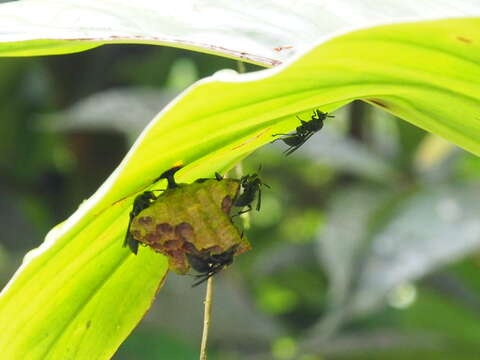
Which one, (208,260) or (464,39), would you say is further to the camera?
(208,260)

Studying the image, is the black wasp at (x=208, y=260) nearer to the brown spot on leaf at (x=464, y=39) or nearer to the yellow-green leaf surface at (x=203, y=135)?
the yellow-green leaf surface at (x=203, y=135)

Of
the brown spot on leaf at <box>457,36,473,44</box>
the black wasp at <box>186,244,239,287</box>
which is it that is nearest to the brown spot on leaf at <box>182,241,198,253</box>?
the black wasp at <box>186,244,239,287</box>

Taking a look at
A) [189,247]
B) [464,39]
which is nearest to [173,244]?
[189,247]

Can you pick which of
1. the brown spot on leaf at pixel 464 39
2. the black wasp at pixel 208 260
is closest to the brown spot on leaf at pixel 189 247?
the black wasp at pixel 208 260

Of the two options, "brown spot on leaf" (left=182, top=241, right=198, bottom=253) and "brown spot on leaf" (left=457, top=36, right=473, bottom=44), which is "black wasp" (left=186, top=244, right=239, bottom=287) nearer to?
"brown spot on leaf" (left=182, top=241, right=198, bottom=253)

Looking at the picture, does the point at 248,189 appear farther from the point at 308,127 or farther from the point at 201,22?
the point at 201,22

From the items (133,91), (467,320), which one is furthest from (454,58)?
(467,320)

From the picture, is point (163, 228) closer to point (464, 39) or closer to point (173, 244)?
point (173, 244)

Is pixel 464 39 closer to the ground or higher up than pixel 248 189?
higher up
